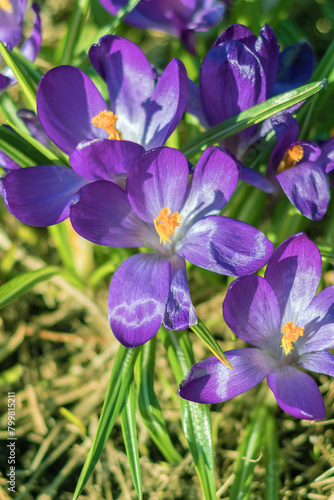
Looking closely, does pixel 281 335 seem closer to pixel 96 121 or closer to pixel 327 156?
pixel 327 156

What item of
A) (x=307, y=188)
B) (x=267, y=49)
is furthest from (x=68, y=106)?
(x=307, y=188)

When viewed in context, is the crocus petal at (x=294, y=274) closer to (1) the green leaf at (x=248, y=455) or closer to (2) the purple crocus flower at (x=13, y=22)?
(1) the green leaf at (x=248, y=455)

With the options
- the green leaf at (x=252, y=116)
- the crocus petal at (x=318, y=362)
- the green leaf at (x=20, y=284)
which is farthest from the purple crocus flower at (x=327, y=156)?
the green leaf at (x=20, y=284)

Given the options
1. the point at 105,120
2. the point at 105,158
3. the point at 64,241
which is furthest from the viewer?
the point at 64,241

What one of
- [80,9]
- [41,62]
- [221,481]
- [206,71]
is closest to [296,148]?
[206,71]

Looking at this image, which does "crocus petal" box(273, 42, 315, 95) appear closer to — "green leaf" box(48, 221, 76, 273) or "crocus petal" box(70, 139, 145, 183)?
"crocus petal" box(70, 139, 145, 183)

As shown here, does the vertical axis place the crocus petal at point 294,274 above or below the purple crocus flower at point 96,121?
below
